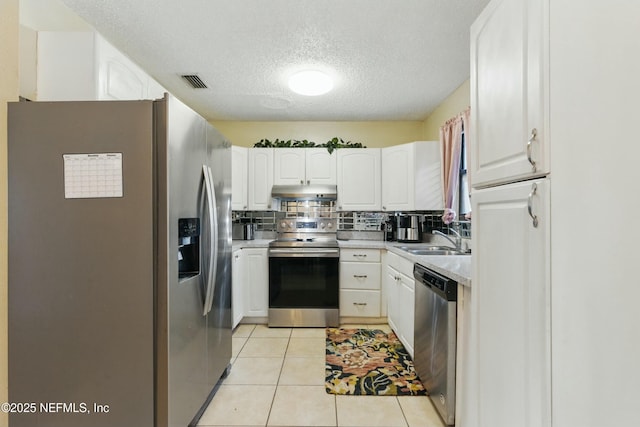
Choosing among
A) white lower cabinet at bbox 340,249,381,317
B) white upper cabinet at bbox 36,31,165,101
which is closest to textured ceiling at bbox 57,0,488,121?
white upper cabinet at bbox 36,31,165,101

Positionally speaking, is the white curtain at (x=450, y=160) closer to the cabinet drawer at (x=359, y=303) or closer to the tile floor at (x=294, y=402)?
the cabinet drawer at (x=359, y=303)

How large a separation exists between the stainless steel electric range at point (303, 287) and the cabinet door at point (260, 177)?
2.45 ft

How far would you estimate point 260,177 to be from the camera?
12.2ft

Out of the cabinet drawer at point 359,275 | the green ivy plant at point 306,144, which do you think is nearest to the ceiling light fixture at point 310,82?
the green ivy plant at point 306,144

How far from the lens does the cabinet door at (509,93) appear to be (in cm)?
85

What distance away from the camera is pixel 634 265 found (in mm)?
620

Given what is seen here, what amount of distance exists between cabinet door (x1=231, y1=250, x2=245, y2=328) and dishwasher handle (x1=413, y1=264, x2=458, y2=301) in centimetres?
185

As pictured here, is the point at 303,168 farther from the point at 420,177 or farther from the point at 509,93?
the point at 509,93

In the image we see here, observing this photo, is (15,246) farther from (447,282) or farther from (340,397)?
(447,282)

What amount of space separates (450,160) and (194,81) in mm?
2657

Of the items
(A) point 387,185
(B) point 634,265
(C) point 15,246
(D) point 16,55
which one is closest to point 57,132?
(D) point 16,55

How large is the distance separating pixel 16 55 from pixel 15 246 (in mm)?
915

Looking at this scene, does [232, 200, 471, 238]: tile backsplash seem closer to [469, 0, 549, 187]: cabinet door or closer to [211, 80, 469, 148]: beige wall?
[211, 80, 469, 148]: beige wall

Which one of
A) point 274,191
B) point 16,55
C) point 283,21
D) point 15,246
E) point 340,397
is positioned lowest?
point 340,397
